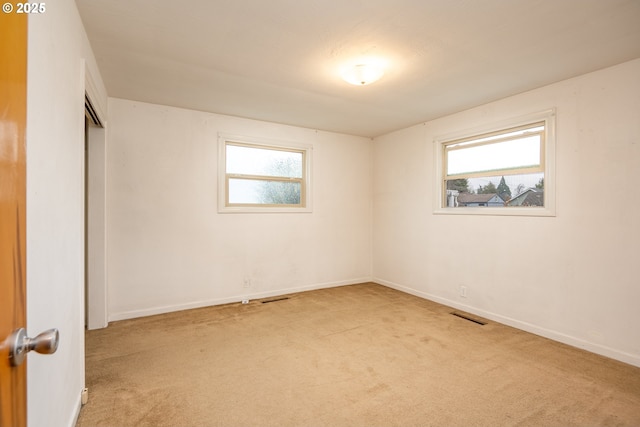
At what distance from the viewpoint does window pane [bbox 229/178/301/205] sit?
441 centimetres

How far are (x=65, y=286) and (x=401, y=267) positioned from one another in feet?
13.9

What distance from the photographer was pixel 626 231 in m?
2.64

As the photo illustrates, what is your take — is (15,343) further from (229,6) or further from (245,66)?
(245,66)

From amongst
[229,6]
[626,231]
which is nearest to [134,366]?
[229,6]

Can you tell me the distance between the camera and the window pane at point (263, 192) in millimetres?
4414

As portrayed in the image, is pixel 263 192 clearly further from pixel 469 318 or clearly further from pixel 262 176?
pixel 469 318

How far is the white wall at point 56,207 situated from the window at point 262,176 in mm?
2226

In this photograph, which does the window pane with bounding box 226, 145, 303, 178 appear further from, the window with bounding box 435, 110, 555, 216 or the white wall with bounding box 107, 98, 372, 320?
the window with bounding box 435, 110, 555, 216

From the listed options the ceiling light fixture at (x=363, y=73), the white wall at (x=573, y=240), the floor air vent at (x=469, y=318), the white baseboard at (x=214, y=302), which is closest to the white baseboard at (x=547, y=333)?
the white wall at (x=573, y=240)

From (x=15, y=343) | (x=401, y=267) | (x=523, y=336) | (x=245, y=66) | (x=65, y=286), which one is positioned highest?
A: (x=245, y=66)

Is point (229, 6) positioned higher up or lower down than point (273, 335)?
higher up

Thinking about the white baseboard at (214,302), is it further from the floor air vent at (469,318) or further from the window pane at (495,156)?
the window pane at (495,156)

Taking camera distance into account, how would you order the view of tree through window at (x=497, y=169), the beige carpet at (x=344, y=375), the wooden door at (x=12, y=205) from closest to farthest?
the wooden door at (x=12, y=205), the beige carpet at (x=344, y=375), the view of tree through window at (x=497, y=169)

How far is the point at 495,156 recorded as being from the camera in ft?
12.3
